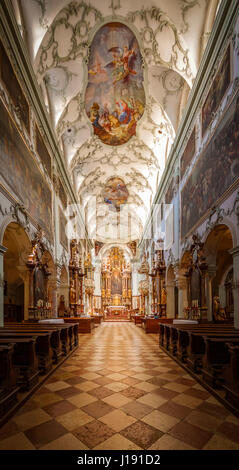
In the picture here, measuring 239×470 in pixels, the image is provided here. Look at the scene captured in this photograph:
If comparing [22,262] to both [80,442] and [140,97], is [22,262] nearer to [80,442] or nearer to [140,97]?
[80,442]

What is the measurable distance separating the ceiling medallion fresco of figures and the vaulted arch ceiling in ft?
1.48

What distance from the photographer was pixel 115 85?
1442 centimetres

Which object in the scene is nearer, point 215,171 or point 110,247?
point 215,171

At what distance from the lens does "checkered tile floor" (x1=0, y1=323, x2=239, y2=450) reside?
8.83ft

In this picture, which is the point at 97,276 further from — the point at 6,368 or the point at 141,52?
the point at 6,368

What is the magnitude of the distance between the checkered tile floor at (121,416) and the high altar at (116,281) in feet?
95.2

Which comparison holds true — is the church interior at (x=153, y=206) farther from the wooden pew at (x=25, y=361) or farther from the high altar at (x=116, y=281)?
the high altar at (x=116, y=281)

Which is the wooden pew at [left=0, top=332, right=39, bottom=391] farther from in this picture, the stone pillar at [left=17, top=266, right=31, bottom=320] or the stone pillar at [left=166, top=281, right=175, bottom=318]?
the stone pillar at [left=166, top=281, right=175, bottom=318]

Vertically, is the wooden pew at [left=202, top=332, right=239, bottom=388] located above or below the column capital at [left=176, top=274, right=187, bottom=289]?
below

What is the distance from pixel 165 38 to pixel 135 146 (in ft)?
25.0

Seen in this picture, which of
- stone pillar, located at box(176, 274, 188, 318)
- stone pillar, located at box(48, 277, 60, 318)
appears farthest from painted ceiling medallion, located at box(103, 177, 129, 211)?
stone pillar, located at box(176, 274, 188, 318)

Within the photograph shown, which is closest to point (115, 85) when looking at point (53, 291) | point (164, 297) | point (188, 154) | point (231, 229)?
point (188, 154)

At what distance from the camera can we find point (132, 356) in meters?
7.12

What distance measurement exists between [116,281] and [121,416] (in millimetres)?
32954
